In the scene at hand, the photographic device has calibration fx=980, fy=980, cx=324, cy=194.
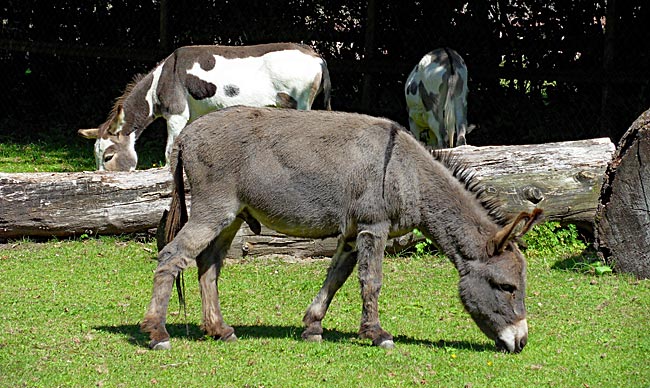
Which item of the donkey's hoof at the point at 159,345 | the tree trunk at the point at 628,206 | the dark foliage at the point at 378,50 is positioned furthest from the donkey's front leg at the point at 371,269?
the dark foliage at the point at 378,50

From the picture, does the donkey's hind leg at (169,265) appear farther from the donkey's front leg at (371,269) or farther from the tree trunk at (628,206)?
the tree trunk at (628,206)

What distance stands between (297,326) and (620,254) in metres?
3.09

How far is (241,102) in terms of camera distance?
11477 mm

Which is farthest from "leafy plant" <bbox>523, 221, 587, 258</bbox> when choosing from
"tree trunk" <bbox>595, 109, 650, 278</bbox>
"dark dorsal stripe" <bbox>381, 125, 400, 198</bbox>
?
"dark dorsal stripe" <bbox>381, 125, 400, 198</bbox>

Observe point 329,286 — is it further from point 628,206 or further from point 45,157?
point 45,157

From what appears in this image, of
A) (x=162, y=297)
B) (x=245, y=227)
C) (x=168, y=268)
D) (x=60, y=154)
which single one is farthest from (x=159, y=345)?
(x=60, y=154)

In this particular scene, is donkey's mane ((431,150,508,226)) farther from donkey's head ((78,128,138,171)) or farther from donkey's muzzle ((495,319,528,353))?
donkey's head ((78,128,138,171))

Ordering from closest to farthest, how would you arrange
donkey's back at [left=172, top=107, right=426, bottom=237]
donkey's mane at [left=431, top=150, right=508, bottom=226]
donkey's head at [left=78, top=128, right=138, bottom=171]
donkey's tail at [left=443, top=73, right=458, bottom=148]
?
1. donkey's back at [left=172, top=107, right=426, bottom=237]
2. donkey's mane at [left=431, top=150, right=508, bottom=226]
3. donkey's head at [left=78, top=128, right=138, bottom=171]
4. donkey's tail at [left=443, top=73, right=458, bottom=148]

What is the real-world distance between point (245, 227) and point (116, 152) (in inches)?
118

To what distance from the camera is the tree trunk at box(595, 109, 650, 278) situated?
819 centimetres

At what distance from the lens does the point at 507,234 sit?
6.43 meters

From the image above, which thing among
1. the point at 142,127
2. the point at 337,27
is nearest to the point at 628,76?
the point at 337,27

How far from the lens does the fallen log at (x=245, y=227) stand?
9.09 metres

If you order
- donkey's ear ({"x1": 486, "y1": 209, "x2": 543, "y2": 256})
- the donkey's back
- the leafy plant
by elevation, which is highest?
the donkey's back
